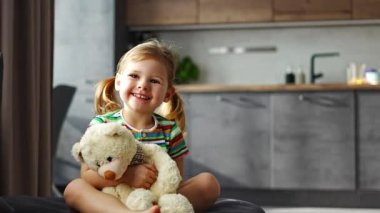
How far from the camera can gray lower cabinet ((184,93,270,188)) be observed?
4.22 metres

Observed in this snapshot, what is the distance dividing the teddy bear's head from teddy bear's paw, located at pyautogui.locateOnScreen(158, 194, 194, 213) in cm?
13

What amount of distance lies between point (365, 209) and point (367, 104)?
0.72 meters

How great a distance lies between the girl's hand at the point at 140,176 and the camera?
1559 mm

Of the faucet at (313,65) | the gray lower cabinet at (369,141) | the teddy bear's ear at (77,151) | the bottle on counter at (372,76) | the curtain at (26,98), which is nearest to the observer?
the teddy bear's ear at (77,151)

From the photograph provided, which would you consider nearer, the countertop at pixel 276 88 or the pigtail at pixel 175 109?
the pigtail at pixel 175 109

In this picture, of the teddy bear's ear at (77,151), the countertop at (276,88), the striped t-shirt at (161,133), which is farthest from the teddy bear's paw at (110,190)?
the countertop at (276,88)

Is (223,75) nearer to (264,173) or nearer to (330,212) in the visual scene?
(264,173)

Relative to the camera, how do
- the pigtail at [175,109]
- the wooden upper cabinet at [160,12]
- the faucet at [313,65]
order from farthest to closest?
the wooden upper cabinet at [160,12], the faucet at [313,65], the pigtail at [175,109]

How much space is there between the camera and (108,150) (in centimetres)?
151

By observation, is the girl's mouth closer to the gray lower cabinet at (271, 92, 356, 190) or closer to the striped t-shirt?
the striped t-shirt

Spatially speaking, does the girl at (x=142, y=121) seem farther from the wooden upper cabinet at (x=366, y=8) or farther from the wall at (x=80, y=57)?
the wooden upper cabinet at (x=366, y=8)

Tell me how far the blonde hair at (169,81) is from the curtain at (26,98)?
2.09ft

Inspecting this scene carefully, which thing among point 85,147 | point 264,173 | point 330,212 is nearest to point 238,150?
point 264,173

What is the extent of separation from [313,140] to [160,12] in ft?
5.02
